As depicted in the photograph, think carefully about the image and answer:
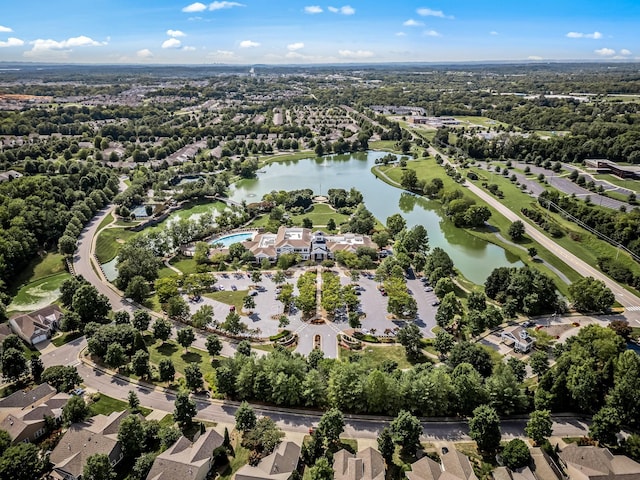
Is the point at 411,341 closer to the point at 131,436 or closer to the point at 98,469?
the point at 131,436

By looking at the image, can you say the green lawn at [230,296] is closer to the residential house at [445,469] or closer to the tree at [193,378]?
the tree at [193,378]

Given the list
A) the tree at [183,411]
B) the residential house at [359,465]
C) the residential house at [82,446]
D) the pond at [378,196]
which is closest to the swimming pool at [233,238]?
the pond at [378,196]

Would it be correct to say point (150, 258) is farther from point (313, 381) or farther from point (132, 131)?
point (132, 131)

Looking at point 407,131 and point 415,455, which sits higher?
point 407,131

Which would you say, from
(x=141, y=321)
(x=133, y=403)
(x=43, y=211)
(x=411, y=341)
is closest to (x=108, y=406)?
(x=133, y=403)

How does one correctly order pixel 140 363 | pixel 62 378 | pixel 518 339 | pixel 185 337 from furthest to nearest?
pixel 518 339 → pixel 185 337 → pixel 140 363 → pixel 62 378

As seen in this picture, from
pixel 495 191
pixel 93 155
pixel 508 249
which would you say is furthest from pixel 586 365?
pixel 93 155
